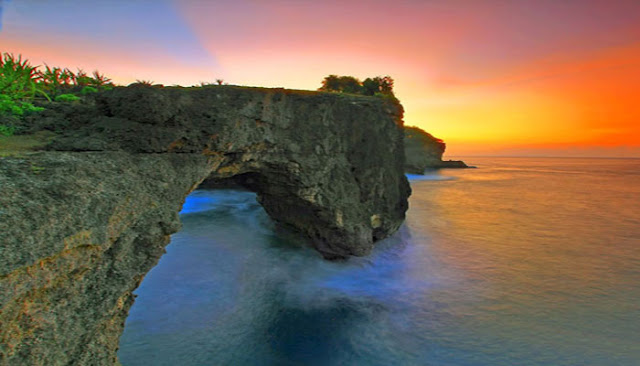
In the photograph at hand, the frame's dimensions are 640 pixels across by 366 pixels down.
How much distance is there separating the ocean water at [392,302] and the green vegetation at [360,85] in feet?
21.8

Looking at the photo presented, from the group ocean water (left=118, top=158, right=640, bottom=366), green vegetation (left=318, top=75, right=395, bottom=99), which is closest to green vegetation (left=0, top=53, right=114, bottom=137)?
ocean water (left=118, top=158, right=640, bottom=366)

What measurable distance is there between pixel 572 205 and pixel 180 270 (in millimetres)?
29778

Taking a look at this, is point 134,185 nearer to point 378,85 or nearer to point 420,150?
point 378,85

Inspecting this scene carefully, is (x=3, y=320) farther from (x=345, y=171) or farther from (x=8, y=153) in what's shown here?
(x=345, y=171)

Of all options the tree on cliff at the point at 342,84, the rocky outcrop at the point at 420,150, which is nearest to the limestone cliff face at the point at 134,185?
the tree on cliff at the point at 342,84

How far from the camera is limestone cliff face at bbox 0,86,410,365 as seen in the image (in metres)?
2.84

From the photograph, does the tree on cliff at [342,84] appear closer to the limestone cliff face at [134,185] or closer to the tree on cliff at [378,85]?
the tree on cliff at [378,85]

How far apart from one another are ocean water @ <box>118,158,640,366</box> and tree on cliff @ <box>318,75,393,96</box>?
670 centimetres

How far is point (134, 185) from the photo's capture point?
163 inches

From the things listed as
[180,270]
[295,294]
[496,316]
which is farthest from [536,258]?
[180,270]

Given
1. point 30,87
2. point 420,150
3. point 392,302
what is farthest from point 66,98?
point 420,150

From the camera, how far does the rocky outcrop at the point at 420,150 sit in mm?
57406

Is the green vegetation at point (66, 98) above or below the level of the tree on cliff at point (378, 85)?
below

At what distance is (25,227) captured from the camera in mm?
2695
